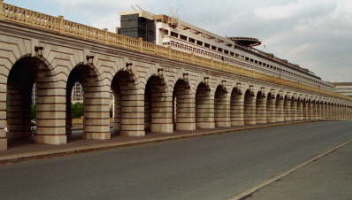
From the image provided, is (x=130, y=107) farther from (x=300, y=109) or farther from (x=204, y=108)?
(x=300, y=109)

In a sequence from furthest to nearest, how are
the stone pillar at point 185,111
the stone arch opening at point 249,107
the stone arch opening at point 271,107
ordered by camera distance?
the stone arch opening at point 271,107, the stone arch opening at point 249,107, the stone pillar at point 185,111

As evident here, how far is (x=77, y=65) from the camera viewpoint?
2564 centimetres

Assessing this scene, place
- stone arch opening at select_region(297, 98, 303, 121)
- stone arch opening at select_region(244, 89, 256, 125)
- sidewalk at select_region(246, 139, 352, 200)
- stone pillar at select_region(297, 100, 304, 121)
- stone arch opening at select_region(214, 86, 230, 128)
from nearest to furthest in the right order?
sidewalk at select_region(246, 139, 352, 200) < stone arch opening at select_region(214, 86, 230, 128) < stone arch opening at select_region(244, 89, 256, 125) < stone arch opening at select_region(297, 98, 303, 121) < stone pillar at select_region(297, 100, 304, 121)

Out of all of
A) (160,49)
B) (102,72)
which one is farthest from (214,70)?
(102,72)

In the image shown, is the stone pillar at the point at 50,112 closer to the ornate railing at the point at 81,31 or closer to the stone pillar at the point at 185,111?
the ornate railing at the point at 81,31

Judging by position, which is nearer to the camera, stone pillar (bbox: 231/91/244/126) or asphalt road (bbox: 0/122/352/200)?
asphalt road (bbox: 0/122/352/200)

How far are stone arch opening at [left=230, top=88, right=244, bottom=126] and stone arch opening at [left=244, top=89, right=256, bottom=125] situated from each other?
13.5ft

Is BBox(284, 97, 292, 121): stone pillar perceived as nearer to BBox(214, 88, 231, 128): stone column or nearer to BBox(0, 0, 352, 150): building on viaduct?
BBox(0, 0, 352, 150): building on viaduct

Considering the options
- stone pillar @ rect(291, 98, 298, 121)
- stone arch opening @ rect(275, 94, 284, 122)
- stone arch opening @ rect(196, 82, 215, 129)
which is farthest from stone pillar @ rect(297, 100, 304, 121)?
stone arch opening @ rect(196, 82, 215, 129)

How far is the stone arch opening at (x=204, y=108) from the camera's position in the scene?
145 feet

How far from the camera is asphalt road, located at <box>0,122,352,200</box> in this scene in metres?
10.6

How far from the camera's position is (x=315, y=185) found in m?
11.3

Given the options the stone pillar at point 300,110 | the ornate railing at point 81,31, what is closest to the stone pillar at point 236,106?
the ornate railing at point 81,31

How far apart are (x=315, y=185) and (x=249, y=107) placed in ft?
153
